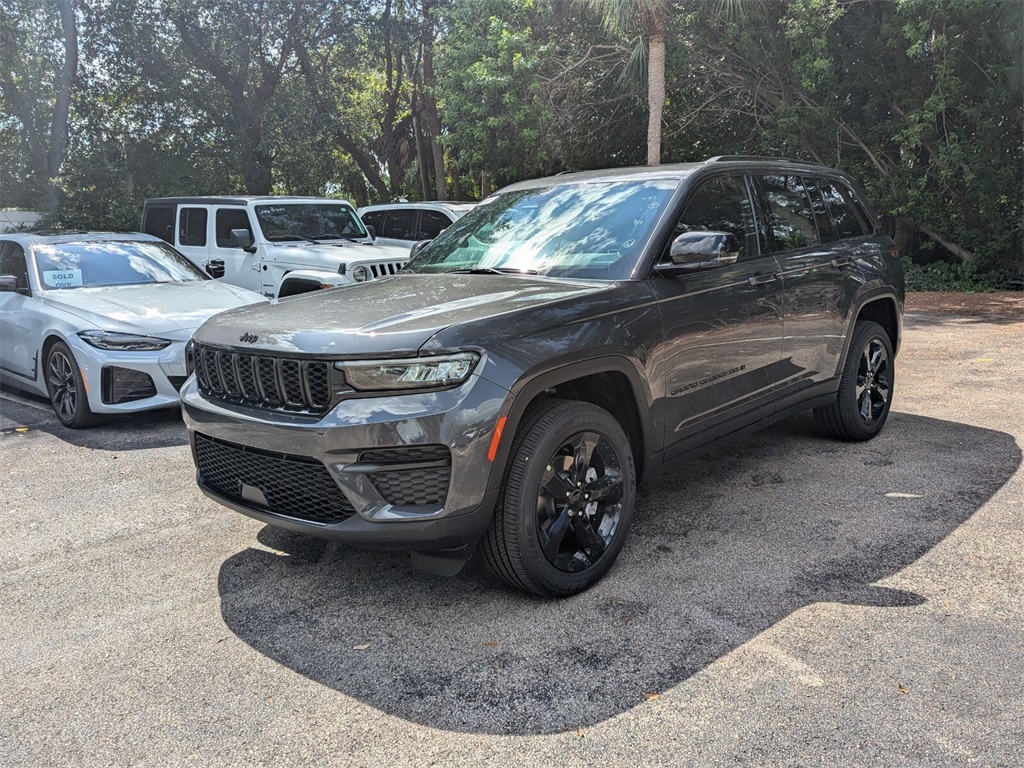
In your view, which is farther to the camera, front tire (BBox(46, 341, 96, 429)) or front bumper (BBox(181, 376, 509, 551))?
front tire (BBox(46, 341, 96, 429))

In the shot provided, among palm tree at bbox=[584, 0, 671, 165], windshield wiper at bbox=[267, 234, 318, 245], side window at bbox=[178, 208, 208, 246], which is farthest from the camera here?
palm tree at bbox=[584, 0, 671, 165]

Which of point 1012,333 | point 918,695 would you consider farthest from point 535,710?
point 1012,333

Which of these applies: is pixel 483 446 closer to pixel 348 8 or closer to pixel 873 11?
pixel 873 11

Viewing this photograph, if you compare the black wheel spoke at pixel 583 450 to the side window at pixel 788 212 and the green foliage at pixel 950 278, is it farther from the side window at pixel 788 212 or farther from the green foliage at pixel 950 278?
the green foliage at pixel 950 278

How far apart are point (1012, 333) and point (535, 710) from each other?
10148mm

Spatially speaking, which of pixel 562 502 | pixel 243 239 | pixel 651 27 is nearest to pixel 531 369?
pixel 562 502

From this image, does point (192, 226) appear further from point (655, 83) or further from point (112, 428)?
point (655, 83)

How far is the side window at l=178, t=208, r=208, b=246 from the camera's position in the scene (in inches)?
438

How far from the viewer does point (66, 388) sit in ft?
22.6

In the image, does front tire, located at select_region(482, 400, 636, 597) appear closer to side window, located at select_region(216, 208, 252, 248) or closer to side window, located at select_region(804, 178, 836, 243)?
side window, located at select_region(804, 178, 836, 243)

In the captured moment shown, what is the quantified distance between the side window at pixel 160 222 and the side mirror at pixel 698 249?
916 cm

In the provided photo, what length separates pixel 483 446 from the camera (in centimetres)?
321

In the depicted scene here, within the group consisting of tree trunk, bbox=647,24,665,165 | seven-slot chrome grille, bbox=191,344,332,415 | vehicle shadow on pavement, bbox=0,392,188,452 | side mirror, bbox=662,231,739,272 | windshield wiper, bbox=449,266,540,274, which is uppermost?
tree trunk, bbox=647,24,665,165

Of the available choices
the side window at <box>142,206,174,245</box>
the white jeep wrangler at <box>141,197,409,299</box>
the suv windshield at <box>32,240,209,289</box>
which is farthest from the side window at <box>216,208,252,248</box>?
the suv windshield at <box>32,240,209,289</box>
